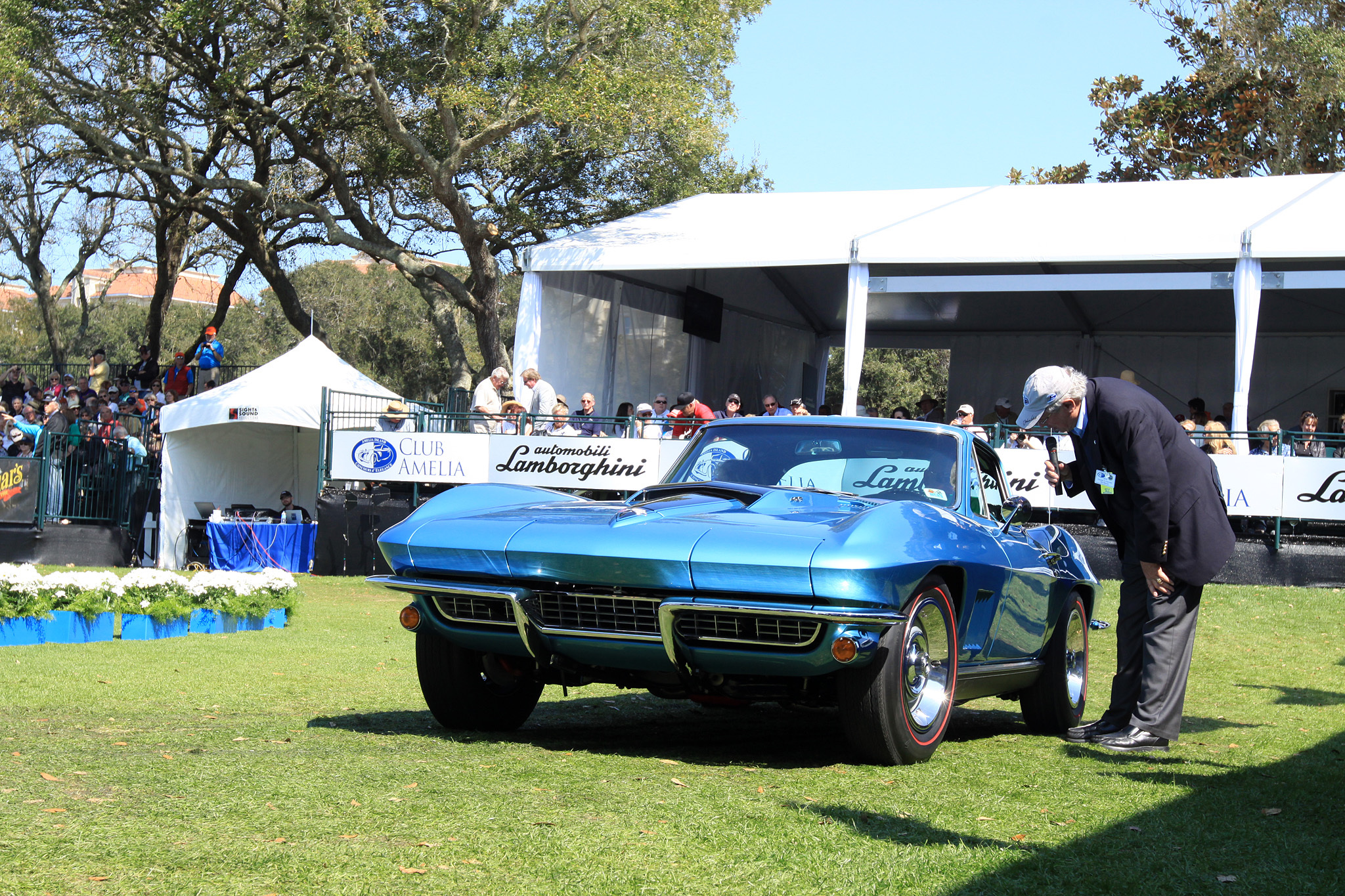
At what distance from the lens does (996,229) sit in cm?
1880

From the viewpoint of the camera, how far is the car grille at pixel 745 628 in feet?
15.5

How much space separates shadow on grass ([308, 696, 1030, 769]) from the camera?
213 inches

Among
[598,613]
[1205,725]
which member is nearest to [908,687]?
[598,613]

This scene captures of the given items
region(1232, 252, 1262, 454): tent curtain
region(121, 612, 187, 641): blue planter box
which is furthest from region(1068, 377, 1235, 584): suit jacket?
region(1232, 252, 1262, 454): tent curtain

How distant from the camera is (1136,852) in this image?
3.74 metres

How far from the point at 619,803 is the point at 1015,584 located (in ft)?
8.65

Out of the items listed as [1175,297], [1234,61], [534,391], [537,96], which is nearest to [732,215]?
[537,96]

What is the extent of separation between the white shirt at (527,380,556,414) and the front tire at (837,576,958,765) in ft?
43.0

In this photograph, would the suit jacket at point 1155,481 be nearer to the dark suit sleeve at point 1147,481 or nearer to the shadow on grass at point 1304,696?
the dark suit sleeve at point 1147,481

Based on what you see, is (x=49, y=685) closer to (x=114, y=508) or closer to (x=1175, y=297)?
(x=114, y=508)

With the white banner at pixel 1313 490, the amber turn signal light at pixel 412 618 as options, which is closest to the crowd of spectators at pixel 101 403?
the white banner at pixel 1313 490

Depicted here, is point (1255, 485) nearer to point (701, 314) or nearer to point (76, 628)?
point (701, 314)

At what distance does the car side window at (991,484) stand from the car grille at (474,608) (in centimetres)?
251

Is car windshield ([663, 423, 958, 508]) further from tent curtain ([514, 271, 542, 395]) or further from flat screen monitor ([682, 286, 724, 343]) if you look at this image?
flat screen monitor ([682, 286, 724, 343])
